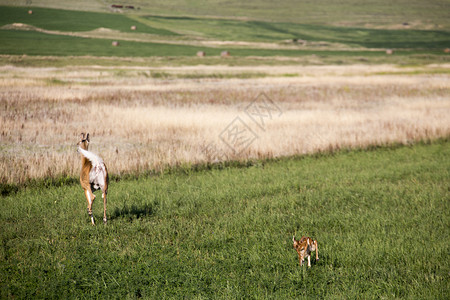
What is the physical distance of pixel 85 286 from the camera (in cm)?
561

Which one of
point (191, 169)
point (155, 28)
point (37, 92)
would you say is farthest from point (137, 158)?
point (155, 28)

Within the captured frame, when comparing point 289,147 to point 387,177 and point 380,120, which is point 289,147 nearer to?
point 387,177

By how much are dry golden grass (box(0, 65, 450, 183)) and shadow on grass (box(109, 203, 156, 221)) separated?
3879 mm

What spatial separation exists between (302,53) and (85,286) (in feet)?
309

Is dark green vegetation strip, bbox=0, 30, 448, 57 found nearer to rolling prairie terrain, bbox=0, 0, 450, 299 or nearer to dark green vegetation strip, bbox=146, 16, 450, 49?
dark green vegetation strip, bbox=146, 16, 450, 49

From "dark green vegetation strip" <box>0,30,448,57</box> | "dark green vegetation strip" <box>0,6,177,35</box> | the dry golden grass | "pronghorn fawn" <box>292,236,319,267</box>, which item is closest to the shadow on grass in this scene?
"pronghorn fawn" <box>292,236,319,267</box>

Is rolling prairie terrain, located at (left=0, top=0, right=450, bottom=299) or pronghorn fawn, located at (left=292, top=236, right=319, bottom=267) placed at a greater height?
pronghorn fawn, located at (left=292, top=236, right=319, bottom=267)

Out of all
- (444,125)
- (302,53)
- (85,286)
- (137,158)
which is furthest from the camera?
(302,53)

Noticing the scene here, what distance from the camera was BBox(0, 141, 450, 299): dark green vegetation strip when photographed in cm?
553

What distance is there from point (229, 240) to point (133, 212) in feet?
7.28

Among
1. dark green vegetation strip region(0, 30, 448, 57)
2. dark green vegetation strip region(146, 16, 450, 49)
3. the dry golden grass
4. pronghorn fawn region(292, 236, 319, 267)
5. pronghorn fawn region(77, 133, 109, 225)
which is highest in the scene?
dark green vegetation strip region(146, 16, 450, 49)

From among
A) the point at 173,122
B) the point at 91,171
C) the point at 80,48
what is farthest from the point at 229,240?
the point at 80,48

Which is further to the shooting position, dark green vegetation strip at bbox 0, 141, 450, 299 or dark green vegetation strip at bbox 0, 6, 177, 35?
dark green vegetation strip at bbox 0, 6, 177, 35

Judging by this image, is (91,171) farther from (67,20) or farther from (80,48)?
(67,20)
